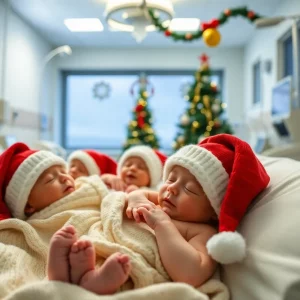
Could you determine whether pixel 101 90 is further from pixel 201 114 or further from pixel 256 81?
pixel 256 81

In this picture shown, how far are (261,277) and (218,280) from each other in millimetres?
120

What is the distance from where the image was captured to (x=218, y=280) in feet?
2.74

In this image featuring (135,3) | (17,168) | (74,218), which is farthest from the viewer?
(135,3)

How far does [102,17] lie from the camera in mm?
4559

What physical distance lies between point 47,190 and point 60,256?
440mm

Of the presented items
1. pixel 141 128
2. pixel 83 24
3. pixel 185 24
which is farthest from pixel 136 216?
pixel 83 24

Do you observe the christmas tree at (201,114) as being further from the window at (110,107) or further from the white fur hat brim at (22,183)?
the white fur hat brim at (22,183)

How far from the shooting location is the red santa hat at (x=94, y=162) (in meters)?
1.94

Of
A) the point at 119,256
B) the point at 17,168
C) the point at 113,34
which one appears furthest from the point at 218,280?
the point at 113,34

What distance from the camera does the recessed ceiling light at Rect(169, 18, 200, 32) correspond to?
4671 mm

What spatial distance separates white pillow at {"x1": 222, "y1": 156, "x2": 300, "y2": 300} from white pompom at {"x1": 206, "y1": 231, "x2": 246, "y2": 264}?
0.10ft

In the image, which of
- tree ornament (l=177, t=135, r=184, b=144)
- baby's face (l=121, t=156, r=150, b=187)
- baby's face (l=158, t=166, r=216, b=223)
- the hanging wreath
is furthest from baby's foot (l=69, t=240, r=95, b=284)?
the hanging wreath

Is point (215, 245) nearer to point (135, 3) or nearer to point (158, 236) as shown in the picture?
point (158, 236)

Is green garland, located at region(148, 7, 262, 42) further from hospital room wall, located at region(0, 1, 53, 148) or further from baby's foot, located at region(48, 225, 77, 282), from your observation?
baby's foot, located at region(48, 225, 77, 282)
